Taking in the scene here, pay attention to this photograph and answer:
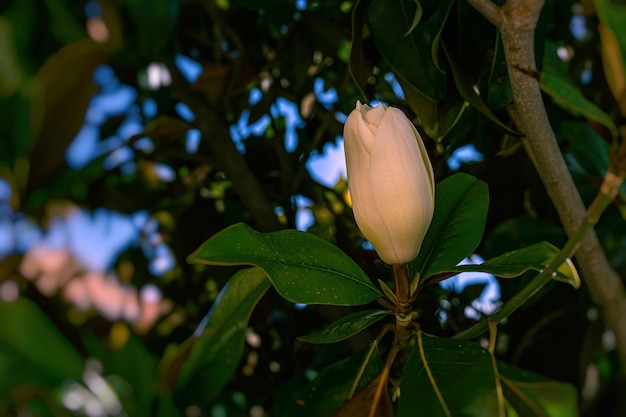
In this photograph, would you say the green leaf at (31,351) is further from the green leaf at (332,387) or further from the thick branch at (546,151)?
the thick branch at (546,151)

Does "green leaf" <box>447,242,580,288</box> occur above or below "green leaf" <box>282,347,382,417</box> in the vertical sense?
above

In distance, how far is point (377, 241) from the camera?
17.2 inches

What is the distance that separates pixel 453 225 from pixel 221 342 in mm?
201

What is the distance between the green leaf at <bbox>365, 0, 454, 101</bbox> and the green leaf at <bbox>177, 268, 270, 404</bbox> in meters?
0.23

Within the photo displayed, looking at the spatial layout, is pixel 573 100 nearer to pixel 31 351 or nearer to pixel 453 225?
pixel 453 225

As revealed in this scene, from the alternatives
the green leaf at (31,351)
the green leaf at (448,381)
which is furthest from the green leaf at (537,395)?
the green leaf at (31,351)

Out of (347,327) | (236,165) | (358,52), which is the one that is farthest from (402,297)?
(236,165)

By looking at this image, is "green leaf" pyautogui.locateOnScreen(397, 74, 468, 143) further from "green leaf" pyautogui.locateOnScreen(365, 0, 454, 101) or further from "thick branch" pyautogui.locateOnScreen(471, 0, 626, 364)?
"thick branch" pyautogui.locateOnScreen(471, 0, 626, 364)

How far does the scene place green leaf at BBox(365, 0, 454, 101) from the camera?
56 centimetres

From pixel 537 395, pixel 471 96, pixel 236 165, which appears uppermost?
pixel 471 96

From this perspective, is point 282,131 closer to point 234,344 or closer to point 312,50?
point 312,50

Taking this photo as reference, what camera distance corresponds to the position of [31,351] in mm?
320

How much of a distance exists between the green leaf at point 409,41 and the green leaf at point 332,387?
0.77ft

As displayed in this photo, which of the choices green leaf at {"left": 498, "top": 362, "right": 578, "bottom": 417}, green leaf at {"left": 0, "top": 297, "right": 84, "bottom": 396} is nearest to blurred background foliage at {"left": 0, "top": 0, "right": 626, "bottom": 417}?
green leaf at {"left": 0, "top": 297, "right": 84, "bottom": 396}
